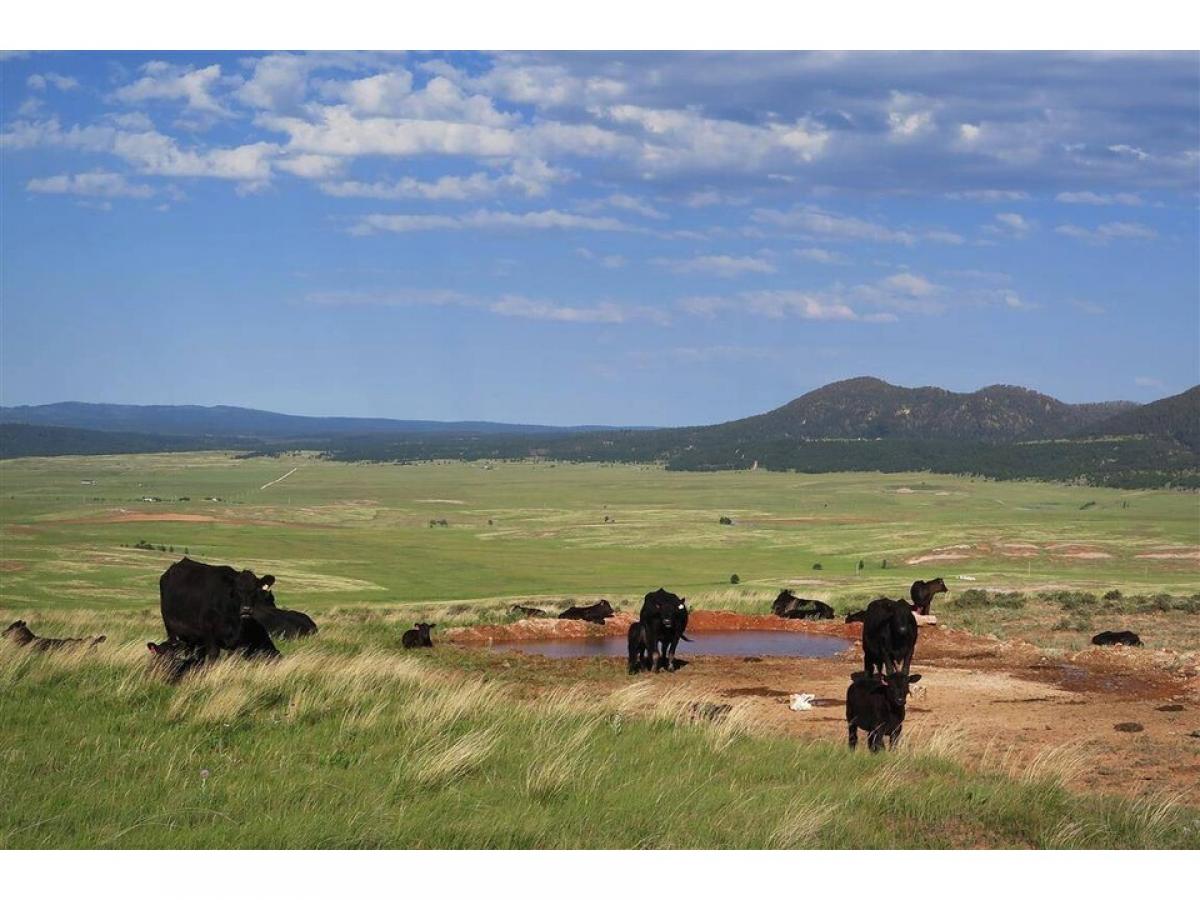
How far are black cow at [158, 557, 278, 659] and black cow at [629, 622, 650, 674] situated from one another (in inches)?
295

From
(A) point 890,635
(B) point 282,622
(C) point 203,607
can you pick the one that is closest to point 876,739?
(A) point 890,635

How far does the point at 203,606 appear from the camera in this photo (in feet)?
48.7

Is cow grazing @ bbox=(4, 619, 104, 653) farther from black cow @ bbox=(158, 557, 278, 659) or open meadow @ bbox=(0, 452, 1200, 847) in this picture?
black cow @ bbox=(158, 557, 278, 659)

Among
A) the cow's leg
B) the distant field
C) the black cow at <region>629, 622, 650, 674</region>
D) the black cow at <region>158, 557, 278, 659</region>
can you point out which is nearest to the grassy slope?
the cow's leg

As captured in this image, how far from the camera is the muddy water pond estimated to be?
25234 mm

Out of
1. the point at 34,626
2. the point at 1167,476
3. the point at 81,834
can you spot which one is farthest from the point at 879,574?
the point at 1167,476

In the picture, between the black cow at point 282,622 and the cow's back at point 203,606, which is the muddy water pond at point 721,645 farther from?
the cow's back at point 203,606

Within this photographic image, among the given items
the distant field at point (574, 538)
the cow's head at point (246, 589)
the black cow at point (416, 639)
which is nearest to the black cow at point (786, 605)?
the black cow at point (416, 639)

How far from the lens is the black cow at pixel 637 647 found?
817 inches

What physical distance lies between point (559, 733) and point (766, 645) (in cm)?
1611

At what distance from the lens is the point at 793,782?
32.9 feet

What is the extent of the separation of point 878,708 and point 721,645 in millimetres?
14213

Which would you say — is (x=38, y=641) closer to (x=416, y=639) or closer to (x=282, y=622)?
(x=282, y=622)

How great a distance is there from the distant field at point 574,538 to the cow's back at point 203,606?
2505cm
